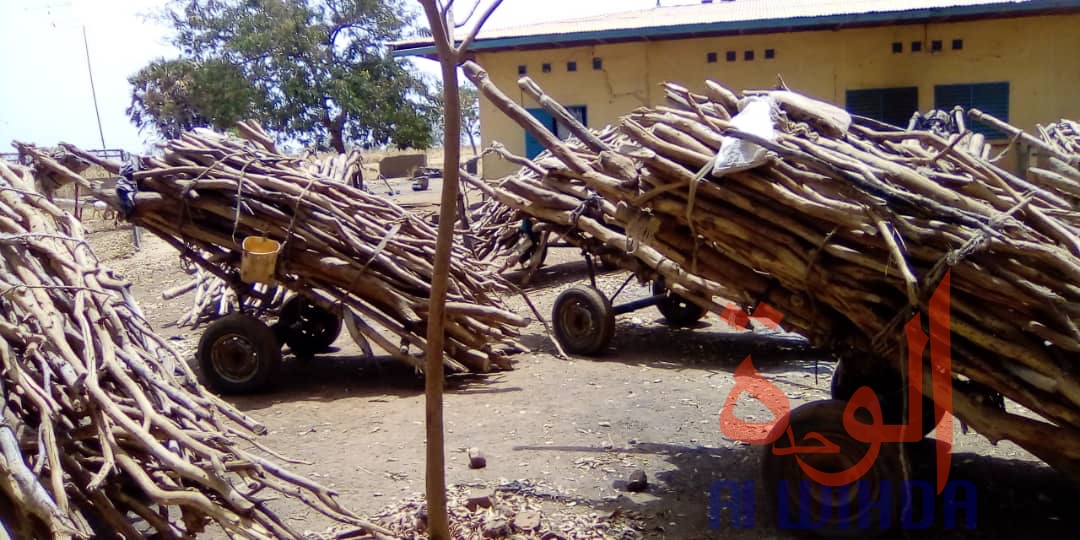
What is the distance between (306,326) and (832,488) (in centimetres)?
558

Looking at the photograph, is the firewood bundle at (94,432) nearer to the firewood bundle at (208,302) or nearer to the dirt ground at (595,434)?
the dirt ground at (595,434)

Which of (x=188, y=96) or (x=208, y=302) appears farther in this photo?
(x=188, y=96)

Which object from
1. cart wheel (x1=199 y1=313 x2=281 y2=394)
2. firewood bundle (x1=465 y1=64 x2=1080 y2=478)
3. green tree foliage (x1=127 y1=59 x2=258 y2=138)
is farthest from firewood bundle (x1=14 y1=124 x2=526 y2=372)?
green tree foliage (x1=127 y1=59 x2=258 y2=138)

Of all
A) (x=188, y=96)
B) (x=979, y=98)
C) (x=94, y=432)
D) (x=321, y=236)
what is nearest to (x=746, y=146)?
(x=94, y=432)

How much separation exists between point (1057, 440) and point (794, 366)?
155 inches

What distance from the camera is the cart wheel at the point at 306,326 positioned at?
8312 millimetres

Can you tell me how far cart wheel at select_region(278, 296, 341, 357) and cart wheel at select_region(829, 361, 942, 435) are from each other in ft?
16.0

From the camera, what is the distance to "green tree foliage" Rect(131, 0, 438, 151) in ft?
75.7

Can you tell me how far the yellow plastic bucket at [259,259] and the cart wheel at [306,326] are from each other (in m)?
0.90

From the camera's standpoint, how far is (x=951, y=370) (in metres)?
4.09

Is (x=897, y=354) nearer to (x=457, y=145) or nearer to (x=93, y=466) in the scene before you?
(x=457, y=145)

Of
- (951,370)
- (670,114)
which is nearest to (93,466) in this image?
(670,114)

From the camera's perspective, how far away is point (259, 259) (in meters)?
7.10
